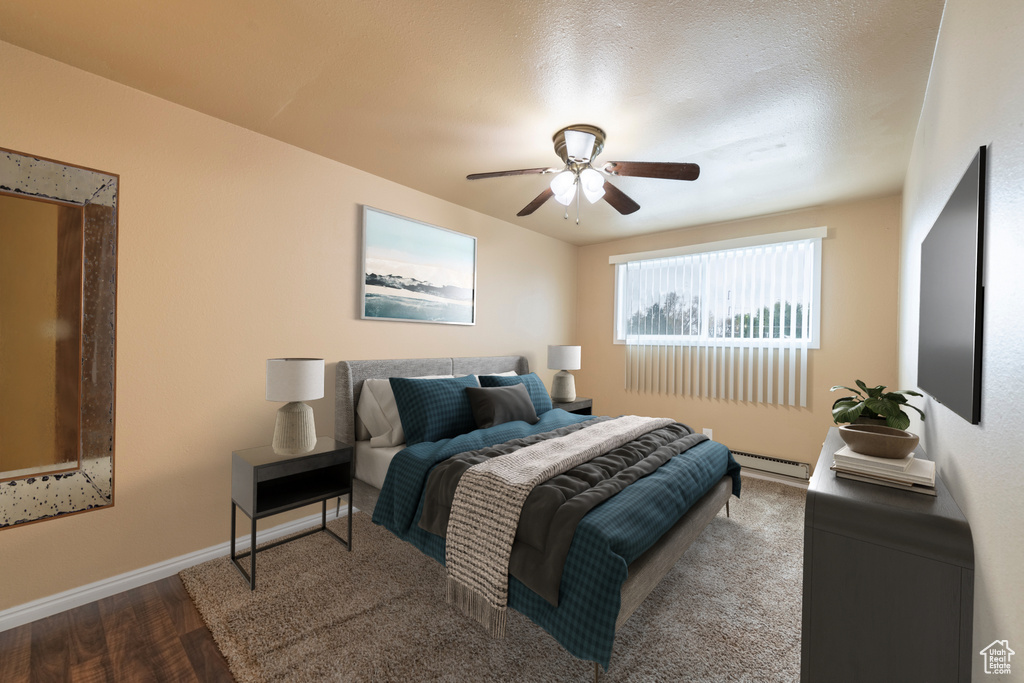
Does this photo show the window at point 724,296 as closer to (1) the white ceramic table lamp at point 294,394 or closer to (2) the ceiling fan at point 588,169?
(2) the ceiling fan at point 588,169

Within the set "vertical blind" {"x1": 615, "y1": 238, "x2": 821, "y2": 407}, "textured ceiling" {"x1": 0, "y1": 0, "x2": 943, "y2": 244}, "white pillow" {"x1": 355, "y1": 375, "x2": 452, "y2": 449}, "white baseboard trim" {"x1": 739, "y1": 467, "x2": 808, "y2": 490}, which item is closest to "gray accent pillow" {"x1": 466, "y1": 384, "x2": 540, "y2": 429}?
"white pillow" {"x1": 355, "y1": 375, "x2": 452, "y2": 449}

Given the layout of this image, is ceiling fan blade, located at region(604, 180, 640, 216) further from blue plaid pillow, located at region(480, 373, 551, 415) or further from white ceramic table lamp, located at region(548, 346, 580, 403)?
white ceramic table lamp, located at region(548, 346, 580, 403)

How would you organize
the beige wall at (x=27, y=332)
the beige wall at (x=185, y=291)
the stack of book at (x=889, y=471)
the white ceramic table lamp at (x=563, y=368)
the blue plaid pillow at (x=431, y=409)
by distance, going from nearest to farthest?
the stack of book at (x=889, y=471) < the beige wall at (x=27, y=332) < the beige wall at (x=185, y=291) < the blue plaid pillow at (x=431, y=409) < the white ceramic table lamp at (x=563, y=368)

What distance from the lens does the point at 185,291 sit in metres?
2.38

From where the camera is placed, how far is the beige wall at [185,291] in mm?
2006

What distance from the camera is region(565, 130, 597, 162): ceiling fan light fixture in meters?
2.27

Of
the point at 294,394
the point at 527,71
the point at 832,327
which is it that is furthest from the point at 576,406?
the point at 527,71

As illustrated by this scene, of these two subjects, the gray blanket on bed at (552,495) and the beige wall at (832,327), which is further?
the beige wall at (832,327)

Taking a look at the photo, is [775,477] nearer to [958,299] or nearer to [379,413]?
[958,299]

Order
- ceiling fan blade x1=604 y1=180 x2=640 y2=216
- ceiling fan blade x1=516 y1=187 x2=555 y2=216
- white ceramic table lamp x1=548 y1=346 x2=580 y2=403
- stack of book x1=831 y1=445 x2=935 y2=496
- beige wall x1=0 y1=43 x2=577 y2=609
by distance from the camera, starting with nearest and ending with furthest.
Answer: stack of book x1=831 y1=445 x2=935 y2=496
beige wall x1=0 y1=43 x2=577 y2=609
ceiling fan blade x1=604 y1=180 x2=640 y2=216
ceiling fan blade x1=516 y1=187 x2=555 y2=216
white ceramic table lamp x1=548 y1=346 x2=580 y2=403

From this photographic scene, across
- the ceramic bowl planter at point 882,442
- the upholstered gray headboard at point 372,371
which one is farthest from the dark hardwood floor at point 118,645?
the ceramic bowl planter at point 882,442

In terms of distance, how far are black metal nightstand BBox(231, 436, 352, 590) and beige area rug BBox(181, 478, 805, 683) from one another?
18 cm

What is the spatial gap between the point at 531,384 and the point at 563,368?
864mm

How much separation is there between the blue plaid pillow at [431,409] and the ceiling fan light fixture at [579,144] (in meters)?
1.76
